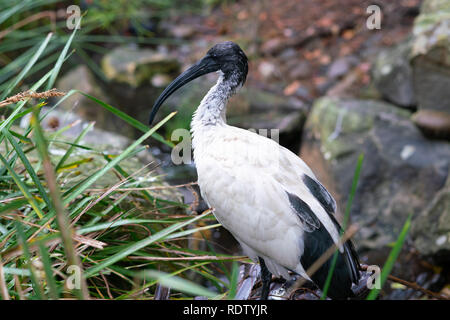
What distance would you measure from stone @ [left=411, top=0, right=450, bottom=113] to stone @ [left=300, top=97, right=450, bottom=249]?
31cm

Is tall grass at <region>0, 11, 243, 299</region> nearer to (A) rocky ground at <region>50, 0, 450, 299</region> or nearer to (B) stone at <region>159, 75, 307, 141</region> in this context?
(A) rocky ground at <region>50, 0, 450, 299</region>

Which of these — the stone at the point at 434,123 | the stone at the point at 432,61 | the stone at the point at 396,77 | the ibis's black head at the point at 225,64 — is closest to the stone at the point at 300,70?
the stone at the point at 396,77

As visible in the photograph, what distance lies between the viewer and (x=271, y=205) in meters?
2.20

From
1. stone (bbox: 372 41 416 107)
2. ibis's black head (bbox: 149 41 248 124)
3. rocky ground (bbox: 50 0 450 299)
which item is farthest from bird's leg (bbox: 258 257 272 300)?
stone (bbox: 372 41 416 107)

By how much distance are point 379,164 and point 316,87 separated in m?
2.11

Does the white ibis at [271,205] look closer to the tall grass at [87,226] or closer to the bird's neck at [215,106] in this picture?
the bird's neck at [215,106]

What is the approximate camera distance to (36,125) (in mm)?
1099

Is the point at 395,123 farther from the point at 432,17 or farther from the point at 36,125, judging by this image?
the point at 36,125

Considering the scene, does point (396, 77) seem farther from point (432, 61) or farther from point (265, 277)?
point (265, 277)

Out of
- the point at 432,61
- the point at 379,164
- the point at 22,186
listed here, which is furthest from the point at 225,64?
the point at 432,61

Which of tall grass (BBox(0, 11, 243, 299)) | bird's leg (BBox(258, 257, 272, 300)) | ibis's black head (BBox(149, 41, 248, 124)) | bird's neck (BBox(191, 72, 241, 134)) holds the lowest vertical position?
bird's leg (BBox(258, 257, 272, 300))

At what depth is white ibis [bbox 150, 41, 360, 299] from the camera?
2.17 metres
